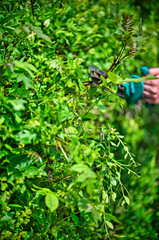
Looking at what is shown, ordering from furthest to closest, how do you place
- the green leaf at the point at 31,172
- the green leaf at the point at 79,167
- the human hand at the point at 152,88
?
the human hand at the point at 152,88, the green leaf at the point at 31,172, the green leaf at the point at 79,167

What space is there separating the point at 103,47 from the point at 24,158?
1.40m

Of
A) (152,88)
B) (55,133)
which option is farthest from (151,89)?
(55,133)

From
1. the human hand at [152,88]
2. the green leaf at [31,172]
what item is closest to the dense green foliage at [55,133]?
the green leaf at [31,172]

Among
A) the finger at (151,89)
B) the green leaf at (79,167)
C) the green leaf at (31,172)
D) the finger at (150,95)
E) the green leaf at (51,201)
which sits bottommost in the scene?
the finger at (150,95)

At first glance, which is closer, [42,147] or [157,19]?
[42,147]

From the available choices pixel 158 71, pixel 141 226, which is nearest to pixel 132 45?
pixel 158 71

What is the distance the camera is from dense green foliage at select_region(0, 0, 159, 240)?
33.2 inches

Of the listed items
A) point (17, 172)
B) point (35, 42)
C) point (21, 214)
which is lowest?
point (21, 214)

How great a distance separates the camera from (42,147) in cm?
88

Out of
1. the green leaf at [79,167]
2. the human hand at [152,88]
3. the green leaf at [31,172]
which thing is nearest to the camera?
the green leaf at [79,167]

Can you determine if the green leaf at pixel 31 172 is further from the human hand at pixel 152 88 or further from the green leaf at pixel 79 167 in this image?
the human hand at pixel 152 88

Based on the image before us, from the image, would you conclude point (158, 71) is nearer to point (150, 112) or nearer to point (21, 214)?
point (150, 112)

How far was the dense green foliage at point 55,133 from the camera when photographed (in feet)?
2.77

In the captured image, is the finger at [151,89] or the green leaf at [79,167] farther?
the finger at [151,89]
